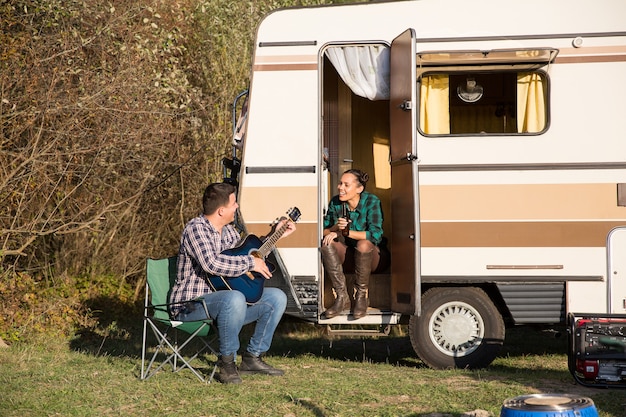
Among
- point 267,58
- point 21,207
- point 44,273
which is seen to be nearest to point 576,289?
point 267,58

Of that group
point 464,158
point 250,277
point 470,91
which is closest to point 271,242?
point 250,277

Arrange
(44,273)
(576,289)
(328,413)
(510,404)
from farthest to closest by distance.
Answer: (44,273)
(576,289)
(328,413)
(510,404)

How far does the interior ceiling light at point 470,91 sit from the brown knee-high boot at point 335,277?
1656 millimetres

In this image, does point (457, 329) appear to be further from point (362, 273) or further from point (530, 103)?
point (530, 103)

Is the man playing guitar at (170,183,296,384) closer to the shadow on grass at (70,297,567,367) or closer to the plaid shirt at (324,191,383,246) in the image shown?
the plaid shirt at (324,191,383,246)

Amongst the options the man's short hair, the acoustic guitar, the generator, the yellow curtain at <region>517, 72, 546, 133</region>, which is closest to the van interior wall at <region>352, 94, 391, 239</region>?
the yellow curtain at <region>517, 72, 546, 133</region>

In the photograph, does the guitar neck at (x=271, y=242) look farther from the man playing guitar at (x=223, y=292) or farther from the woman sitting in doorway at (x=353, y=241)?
the woman sitting in doorway at (x=353, y=241)

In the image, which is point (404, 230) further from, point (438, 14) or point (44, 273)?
point (44, 273)

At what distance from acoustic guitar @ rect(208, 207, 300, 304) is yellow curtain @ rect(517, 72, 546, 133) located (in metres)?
2.05

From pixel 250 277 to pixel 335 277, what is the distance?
2.81 feet

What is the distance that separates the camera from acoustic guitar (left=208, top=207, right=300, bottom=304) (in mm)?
6938

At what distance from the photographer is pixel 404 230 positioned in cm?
739

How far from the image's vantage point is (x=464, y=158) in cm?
745

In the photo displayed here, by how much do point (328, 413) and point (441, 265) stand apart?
82.7 inches
